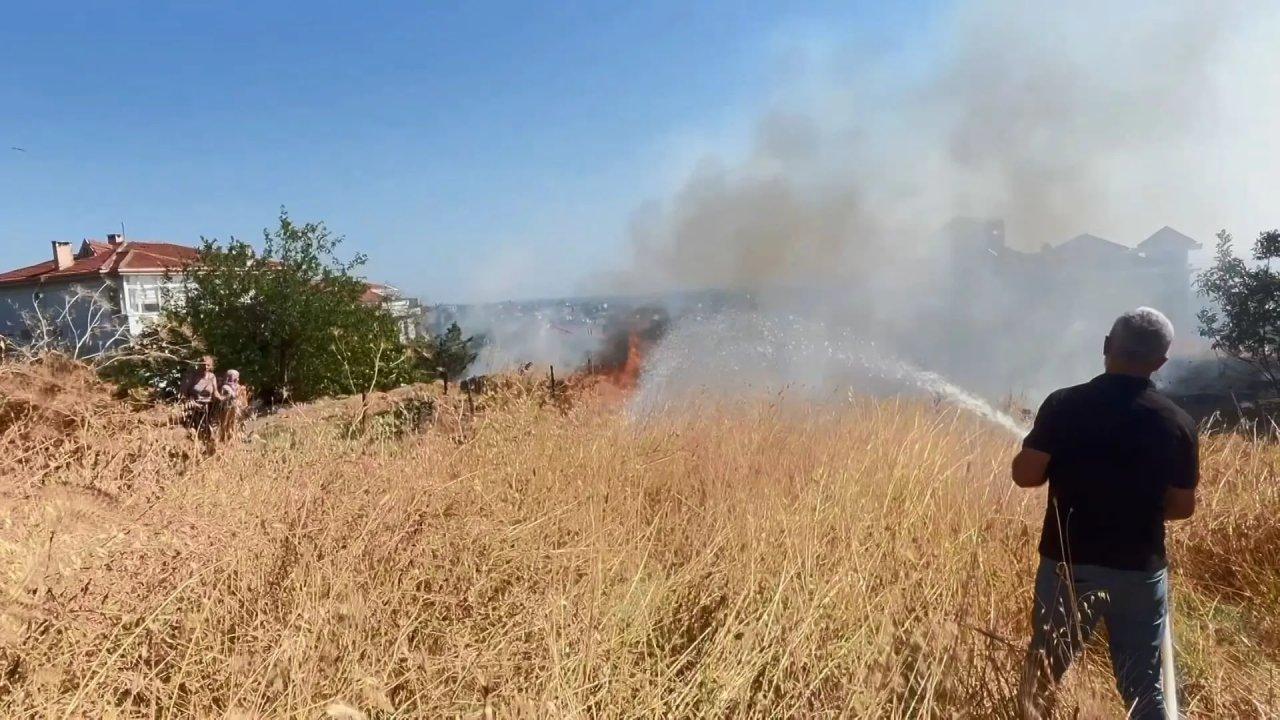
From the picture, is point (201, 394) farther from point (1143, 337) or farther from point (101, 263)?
point (101, 263)

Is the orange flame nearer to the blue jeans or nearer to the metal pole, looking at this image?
the blue jeans

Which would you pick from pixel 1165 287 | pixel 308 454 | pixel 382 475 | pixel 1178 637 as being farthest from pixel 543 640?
pixel 1165 287

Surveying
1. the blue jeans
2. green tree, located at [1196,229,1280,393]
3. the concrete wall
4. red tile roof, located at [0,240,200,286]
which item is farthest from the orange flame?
red tile roof, located at [0,240,200,286]

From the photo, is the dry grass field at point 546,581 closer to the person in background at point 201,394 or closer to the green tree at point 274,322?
the person in background at point 201,394

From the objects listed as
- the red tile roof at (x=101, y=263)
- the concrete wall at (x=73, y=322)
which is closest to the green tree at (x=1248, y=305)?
the concrete wall at (x=73, y=322)

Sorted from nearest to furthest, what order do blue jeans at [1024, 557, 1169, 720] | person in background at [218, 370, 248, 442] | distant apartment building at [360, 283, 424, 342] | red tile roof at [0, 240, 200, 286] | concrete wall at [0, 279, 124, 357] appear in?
blue jeans at [1024, 557, 1169, 720] → person in background at [218, 370, 248, 442] → concrete wall at [0, 279, 124, 357] → distant apartment building at [360, 283, 424, 342] → red tile roof at [0, 240, 200, 286]

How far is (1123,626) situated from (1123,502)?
1.17 feet

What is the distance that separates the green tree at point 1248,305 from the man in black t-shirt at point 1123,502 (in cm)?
2218

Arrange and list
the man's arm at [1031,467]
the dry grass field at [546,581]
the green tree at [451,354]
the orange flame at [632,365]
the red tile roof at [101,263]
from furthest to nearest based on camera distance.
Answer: the red tile roof at [101,263] < the green tree at [451,354] < the orange flame at [632,365] < the man's arm at [1031,467] < the dry grass field at [546,581]

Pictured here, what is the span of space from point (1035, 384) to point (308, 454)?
94.0ft

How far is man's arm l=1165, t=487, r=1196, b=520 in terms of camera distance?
6.64ft

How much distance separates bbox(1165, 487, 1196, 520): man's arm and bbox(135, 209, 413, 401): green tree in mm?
16093

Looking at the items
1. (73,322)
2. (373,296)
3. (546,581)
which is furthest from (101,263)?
(546,581)

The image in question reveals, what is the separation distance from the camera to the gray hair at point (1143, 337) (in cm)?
206
